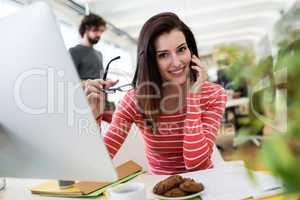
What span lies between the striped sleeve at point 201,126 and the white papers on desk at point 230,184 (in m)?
0.15

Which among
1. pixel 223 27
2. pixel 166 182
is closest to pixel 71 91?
pixel 166 182

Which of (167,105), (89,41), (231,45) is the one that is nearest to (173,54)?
(167,105)

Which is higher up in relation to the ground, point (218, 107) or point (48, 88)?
point (48, 88)

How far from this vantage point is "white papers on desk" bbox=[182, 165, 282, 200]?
0.63m

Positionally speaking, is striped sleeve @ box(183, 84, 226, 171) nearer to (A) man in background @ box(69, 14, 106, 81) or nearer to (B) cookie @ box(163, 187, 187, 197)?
(B) cookie @ box(163, 187, 187, 197)

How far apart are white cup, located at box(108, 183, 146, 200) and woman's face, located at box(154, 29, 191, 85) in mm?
569

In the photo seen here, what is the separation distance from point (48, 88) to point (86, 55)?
2.29m

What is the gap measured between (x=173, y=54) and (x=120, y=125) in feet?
1.05

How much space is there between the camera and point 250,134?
0.61 ft

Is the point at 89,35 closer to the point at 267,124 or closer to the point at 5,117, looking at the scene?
the point at 5,117

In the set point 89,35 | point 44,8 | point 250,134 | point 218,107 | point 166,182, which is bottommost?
point 166,182

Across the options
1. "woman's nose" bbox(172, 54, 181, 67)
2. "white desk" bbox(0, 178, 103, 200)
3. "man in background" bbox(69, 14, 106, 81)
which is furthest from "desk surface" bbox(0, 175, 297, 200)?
"man in background" bbox(69, 14, 106, 81)

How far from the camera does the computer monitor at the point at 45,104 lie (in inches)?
19.9

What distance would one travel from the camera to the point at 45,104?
0.54 metres
